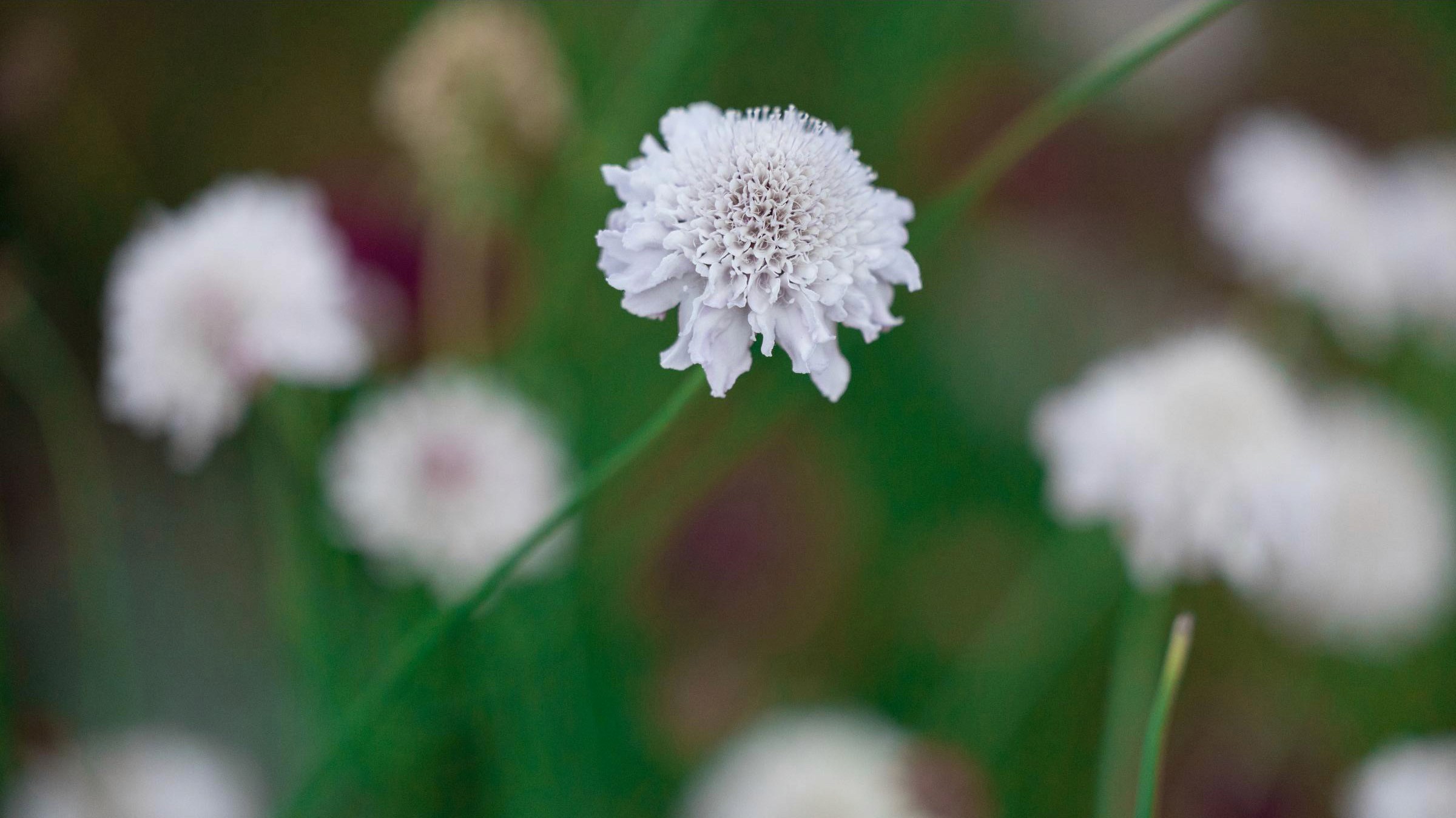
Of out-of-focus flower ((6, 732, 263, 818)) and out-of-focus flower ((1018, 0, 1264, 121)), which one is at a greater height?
out-of-focus flower ((1018, 0, 1264, 121))

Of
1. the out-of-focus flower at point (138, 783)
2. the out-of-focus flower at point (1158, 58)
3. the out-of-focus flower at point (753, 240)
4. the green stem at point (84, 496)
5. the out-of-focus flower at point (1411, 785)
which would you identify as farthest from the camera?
the out-of-focus flower at point (1158, 58)

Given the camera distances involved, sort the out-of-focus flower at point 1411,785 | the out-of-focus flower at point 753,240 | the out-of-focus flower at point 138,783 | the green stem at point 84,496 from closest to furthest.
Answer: the out-of-focus flower at point 753,240 < the out-of-focus flower at point 1411,785 < the out-of-focus flower at point 138,783 < the green stem at point 84,496

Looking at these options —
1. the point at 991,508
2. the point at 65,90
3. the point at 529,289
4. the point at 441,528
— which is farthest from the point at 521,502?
the point at 65,90

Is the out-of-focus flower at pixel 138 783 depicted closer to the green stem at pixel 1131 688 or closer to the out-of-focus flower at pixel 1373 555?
the green stem at pixel 1131 688

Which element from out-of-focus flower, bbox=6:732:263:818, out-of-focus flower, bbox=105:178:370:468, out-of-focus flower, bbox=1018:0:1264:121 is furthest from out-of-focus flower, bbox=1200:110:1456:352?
out-of-focus flower, bbox=6:732:263:818

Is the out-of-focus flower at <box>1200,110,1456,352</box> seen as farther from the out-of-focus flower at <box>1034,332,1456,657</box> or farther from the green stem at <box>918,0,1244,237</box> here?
the green stem at <box>918,0,1244,237</box>

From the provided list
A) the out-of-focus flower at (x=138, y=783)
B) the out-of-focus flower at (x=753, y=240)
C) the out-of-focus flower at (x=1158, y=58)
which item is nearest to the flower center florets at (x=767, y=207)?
the out-of-focus flower at (x=753, y=240)

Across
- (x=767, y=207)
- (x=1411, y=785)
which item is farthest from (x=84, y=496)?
(x=1411, y=785)
